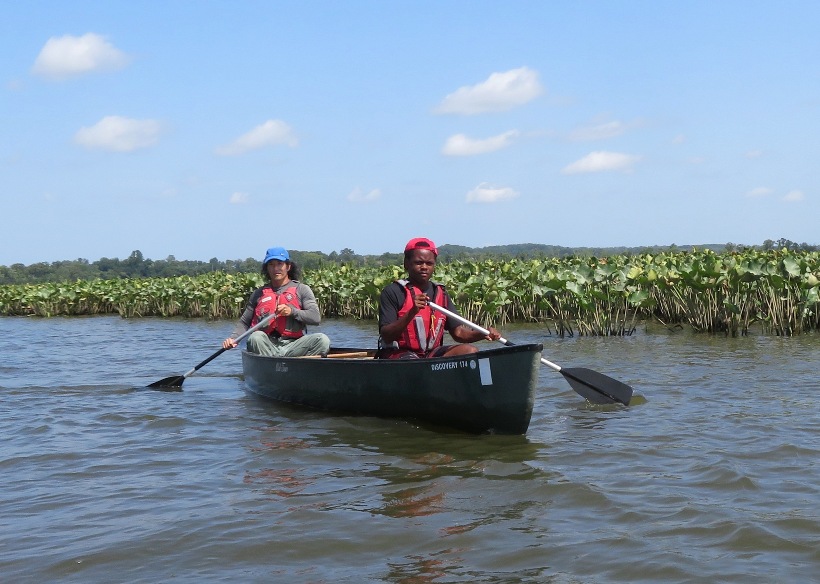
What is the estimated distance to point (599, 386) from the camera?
22.5ft

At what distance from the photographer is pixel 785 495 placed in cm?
424

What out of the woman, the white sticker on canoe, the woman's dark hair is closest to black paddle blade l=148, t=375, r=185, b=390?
the woman

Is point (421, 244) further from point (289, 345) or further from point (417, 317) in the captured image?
point (289, 345)

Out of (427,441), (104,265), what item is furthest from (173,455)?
(104,265)

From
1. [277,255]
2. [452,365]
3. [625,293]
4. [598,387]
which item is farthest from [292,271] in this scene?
[625,293]

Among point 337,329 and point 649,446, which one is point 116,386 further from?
point 337,329

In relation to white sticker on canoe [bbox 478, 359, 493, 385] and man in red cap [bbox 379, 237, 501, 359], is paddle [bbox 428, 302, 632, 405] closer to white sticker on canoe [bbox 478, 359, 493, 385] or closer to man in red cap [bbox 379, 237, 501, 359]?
man in red cap [bbox 379, 237, 501, 359]

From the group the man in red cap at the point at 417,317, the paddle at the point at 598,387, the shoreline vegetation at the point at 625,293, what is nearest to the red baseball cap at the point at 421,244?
the man in red cap at the point at 417,317

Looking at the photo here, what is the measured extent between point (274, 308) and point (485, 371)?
2.91 metres

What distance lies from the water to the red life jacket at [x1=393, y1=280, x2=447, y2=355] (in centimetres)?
59

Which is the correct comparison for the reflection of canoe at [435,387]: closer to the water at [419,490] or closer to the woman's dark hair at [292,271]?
the water at [419,490]

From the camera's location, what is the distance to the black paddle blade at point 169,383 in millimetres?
8891

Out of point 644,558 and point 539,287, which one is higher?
point 539,287

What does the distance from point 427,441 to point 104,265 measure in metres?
59.9
